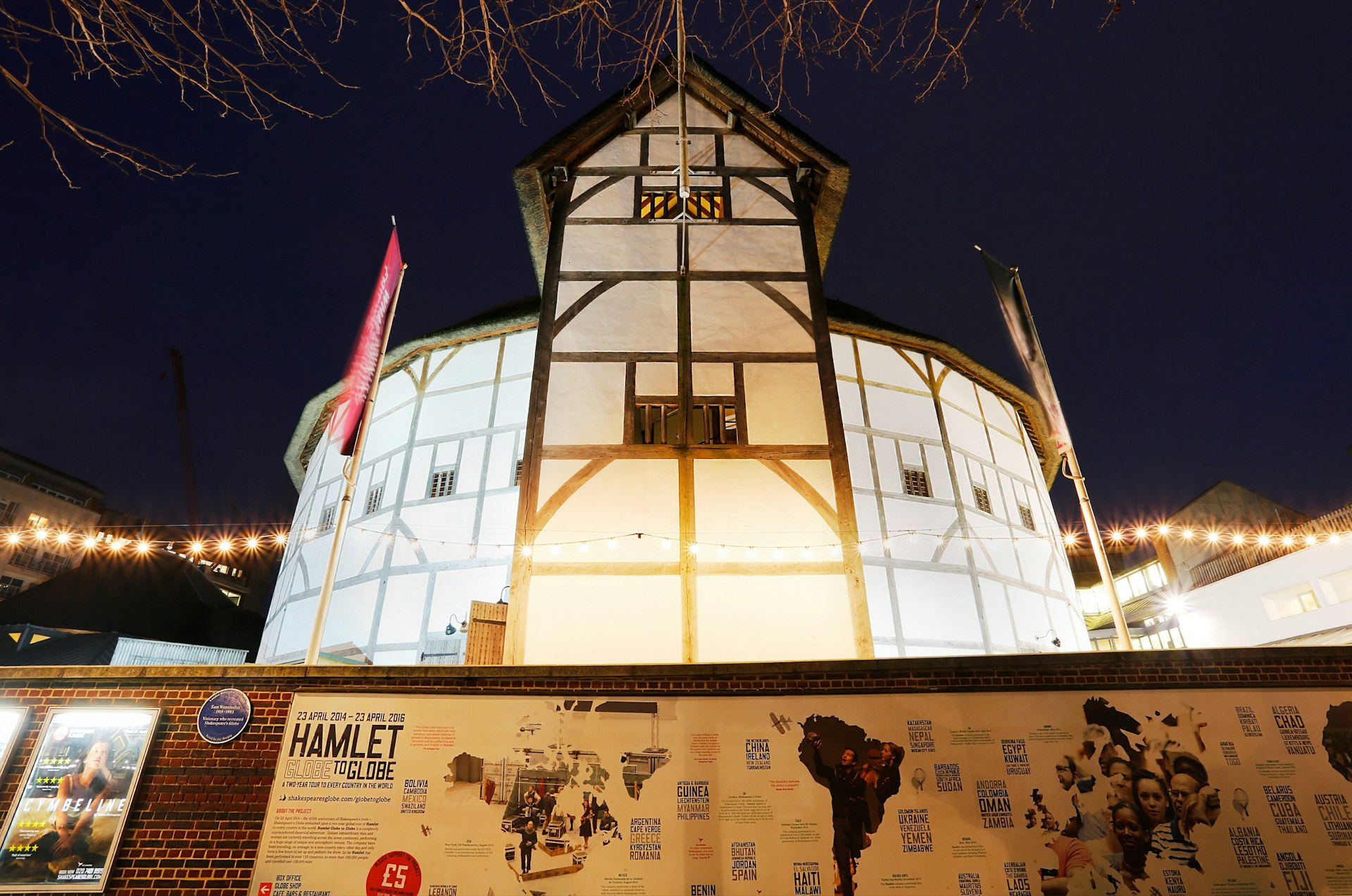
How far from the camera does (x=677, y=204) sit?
11.7m

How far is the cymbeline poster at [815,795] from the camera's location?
4906mm

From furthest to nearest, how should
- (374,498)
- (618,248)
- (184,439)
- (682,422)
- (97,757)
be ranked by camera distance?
(184,439) < (374,498) < (618,248) < (682,422) < (97,757)

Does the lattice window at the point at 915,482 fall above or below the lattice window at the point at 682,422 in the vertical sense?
above

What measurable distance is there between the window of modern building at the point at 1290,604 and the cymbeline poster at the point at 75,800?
890 inches

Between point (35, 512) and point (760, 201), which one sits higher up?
point (35, 512)

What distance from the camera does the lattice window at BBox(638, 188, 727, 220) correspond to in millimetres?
11633

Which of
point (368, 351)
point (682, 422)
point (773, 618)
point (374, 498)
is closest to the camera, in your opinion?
point (368, 351)

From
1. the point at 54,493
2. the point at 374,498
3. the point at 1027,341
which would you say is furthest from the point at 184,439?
the point at 1027,341

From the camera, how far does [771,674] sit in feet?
17.9

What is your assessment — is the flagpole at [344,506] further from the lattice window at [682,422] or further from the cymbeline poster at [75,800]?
the lattice window at [682,422]

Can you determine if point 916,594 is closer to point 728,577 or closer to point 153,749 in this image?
point 728,577

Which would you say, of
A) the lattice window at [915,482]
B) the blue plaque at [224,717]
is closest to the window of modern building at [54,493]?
the blue plaque at [224,717]

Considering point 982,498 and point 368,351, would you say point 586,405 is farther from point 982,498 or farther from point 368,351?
point 982,498

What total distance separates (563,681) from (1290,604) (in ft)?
67.6
